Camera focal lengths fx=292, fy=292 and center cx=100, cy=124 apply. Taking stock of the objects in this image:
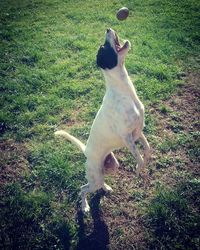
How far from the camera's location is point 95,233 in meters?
4.03

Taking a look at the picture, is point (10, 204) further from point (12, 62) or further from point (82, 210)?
point (12, 62)

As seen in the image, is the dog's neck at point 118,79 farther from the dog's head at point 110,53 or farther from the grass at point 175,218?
the grass at point 175,218

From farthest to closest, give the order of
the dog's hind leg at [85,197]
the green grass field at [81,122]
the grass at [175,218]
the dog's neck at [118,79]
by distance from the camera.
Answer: the dog's hind leg at [85,197], the green grass field at [81,122], the grass at [175,218], the dog's neck at [118,79]

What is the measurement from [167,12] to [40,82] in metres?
4.76

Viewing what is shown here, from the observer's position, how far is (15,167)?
16.1 ft

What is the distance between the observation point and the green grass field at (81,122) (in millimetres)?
4023

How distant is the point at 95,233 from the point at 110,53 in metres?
2.43

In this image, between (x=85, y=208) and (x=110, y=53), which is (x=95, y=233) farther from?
(x=110, y=53)

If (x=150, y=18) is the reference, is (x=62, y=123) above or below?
below

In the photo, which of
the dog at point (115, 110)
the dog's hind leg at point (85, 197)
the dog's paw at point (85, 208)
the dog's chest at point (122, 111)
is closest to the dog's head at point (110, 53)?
the dog at point (115, 110)

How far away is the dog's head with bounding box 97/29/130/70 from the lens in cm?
320

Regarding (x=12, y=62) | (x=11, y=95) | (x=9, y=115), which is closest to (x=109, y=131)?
(x=9, y=115)

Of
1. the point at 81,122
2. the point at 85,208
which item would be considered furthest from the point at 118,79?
the point at 81,122

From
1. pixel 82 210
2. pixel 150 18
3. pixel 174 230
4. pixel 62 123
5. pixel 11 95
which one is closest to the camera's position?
pixel 174 230
